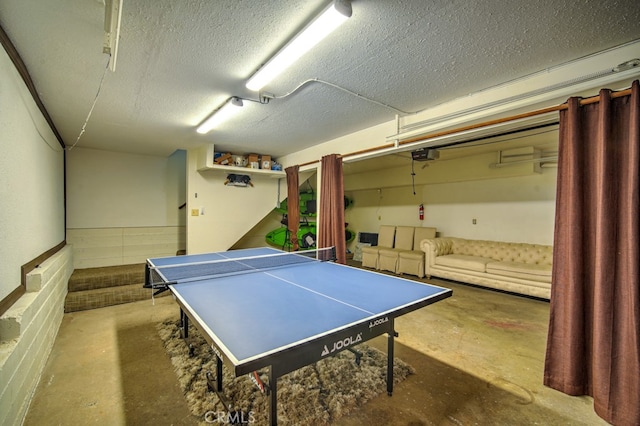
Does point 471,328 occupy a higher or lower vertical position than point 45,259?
lower

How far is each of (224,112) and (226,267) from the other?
5.61 feet

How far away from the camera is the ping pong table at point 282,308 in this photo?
1.16 meters

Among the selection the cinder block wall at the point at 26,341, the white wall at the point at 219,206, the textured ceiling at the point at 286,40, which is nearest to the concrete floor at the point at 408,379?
the cinder block wall at the point at 26,341

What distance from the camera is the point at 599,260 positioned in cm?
186

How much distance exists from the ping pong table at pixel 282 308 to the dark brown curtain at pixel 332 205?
1.63m

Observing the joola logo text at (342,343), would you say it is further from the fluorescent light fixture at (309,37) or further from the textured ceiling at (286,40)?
the textured ceiling at (286,40)

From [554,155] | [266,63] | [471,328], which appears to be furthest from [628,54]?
[554,155]

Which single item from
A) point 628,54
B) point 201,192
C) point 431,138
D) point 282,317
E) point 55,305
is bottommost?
point 55,305

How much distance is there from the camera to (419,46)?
6.29 ft

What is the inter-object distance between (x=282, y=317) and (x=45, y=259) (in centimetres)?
312

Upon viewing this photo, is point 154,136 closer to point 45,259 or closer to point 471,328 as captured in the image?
point 45,259

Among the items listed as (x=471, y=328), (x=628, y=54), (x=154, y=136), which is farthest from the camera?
(x=154, y=136)

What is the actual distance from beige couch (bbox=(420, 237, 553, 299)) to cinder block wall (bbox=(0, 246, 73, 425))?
18.6 feet

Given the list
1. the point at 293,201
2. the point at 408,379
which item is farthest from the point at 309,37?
the point at 293,201
